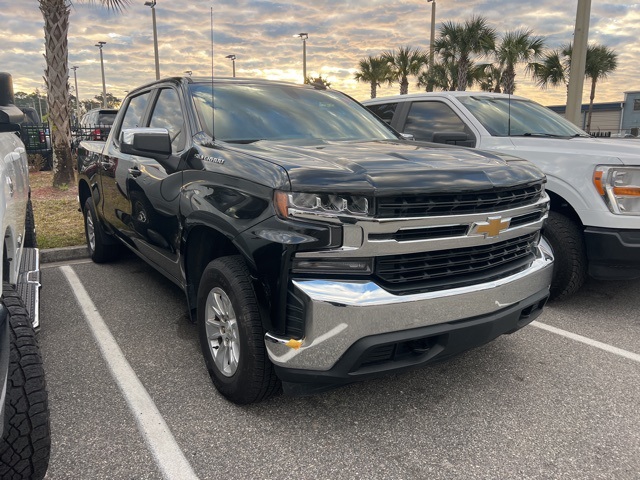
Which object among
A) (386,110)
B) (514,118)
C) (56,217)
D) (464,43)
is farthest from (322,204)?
(464,43)

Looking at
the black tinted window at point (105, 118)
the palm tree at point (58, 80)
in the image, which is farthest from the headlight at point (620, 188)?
the black tinted window at point (105, 118)

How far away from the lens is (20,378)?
6.41 ft

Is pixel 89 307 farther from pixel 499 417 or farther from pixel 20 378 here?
pixel 499 417

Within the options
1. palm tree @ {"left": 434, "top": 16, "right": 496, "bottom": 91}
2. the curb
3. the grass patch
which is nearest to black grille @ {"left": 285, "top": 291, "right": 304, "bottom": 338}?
the curb

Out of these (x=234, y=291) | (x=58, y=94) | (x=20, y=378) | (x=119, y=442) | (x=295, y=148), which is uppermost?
(x=58, y=94)

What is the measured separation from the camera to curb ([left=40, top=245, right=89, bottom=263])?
5.80 m

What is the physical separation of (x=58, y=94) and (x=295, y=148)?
9.51 m

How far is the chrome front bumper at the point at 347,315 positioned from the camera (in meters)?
2.17

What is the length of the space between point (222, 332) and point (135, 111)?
2.63m

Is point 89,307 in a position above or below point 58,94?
below

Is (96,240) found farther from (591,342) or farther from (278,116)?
(591,342)

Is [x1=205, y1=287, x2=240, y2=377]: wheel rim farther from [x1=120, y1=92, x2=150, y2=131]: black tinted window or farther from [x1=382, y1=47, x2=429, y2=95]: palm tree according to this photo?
[x1=382, y1=47, x2=429, y2=95]: palm tree

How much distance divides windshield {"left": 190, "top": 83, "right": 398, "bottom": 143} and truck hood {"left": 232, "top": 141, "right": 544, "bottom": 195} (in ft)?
1.01

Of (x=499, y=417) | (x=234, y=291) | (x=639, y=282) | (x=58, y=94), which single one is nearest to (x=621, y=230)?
(x=639, y=282)
